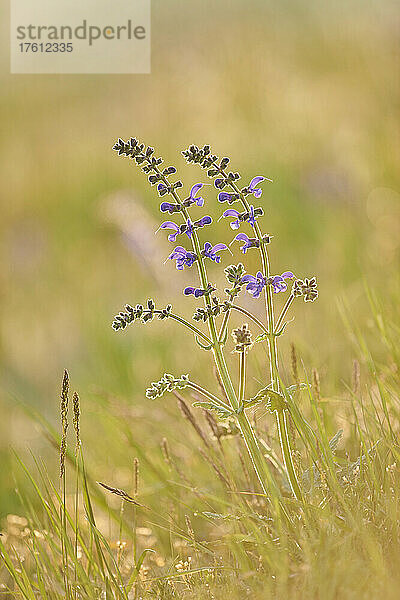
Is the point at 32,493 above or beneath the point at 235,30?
beneath

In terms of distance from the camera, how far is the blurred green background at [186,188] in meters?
3.01

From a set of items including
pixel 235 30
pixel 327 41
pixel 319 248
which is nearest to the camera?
pixel 319 248

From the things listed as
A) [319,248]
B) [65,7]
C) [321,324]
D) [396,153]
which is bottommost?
[321,324]

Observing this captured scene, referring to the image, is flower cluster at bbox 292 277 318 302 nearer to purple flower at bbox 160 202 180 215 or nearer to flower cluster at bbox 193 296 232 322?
flower cluster at bbox 193 296 232 322

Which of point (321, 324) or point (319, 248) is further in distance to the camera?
point (319, 248)

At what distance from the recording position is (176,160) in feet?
17.8

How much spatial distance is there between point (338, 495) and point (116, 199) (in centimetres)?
215

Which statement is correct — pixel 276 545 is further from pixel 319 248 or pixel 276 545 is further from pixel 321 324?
pixel 319 248

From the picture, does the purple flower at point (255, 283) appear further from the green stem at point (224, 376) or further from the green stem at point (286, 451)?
the green stem at point (286, 451)

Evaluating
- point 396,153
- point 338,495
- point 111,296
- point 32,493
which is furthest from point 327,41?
point 338,495

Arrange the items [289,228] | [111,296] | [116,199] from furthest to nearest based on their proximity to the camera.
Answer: [111,296]
[289,228]
[116,199]

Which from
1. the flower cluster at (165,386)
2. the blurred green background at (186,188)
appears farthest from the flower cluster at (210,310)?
the blurred green background at (186,188)

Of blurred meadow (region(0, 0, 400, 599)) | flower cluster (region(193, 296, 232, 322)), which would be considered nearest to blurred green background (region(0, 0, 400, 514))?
blurred meadow (region(0, 0, 400, 599))

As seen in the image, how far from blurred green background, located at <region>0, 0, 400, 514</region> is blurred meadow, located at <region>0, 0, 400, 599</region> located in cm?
2
